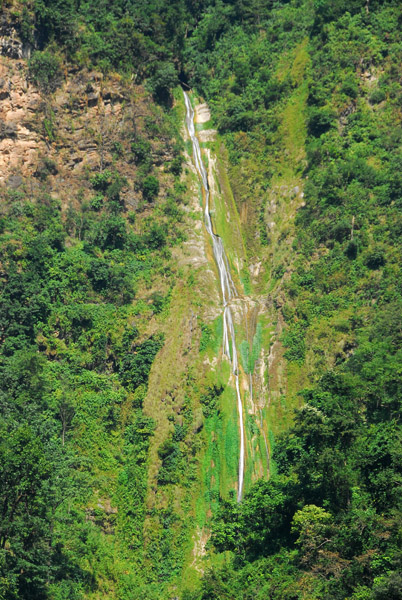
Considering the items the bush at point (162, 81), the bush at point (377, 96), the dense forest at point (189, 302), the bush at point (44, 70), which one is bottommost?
the dense forest at point (189, 302)

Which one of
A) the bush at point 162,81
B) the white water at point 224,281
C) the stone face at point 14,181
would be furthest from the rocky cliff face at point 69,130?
the white water at point 224,281

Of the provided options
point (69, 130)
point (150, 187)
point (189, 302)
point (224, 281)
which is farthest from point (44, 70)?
point (189, 302)

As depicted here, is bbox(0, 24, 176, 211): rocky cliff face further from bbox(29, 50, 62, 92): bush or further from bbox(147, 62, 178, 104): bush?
bbox(147, 62, 178, 104): bush

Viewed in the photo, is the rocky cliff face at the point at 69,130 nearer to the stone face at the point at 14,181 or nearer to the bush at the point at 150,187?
the stone face at the point at 14,181

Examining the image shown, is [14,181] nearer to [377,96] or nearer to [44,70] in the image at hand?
[44,70]

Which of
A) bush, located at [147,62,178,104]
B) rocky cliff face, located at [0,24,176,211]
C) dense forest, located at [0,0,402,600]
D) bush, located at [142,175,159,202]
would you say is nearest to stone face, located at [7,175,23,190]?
rocky cliff face, located at [0,24,176,211]

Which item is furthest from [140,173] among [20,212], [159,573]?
[159,573]
